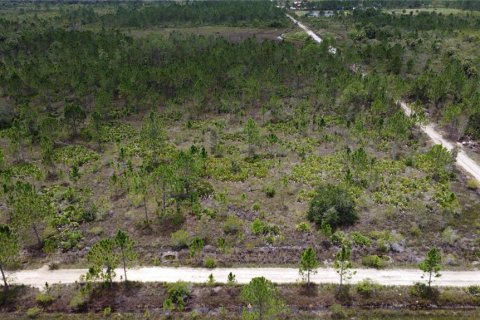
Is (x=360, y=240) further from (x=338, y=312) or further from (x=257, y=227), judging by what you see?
(x=257, y=227)

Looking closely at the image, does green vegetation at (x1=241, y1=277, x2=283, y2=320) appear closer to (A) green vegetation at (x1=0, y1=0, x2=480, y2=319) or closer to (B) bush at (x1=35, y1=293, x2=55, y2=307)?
(A) green vegetation at (x1=0, y1=0, x2=480, y2=319)

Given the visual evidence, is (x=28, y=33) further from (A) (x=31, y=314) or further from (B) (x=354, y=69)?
(A) (x=31, y=314)

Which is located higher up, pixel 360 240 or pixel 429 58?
pixel 429 58

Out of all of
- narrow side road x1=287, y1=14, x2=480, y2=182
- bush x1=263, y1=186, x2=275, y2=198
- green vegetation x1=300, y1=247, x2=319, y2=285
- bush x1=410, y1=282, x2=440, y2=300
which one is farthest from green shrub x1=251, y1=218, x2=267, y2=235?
narrow side road x1=287, y1=14, x2=480, y2=182

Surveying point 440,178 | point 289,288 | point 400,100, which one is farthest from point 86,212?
point 400,100

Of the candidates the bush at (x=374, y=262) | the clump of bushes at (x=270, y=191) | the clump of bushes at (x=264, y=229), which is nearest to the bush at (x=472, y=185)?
the bush at (x=374, y=262)

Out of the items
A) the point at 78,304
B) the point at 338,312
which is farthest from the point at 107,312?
the point at 338,312
